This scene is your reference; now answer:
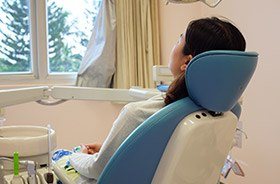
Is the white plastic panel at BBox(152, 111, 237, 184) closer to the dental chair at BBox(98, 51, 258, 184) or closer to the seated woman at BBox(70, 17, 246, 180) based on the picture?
the dental chair at BBox(98, 51, 258, 184)

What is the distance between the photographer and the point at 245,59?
2.89ft

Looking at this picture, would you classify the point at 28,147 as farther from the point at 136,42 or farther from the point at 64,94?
the point at 136,42

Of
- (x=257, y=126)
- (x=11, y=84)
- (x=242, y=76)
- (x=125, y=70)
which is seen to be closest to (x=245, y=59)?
(x=242, y=76)

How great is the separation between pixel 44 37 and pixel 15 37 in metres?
0.24

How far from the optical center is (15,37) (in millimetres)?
2707

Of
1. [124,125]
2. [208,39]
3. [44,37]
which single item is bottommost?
[124,125]

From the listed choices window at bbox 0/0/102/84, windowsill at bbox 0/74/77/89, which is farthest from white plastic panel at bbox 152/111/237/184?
window at bbox 0/0/102/84

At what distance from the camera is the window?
2.69 metres

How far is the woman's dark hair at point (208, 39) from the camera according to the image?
3.31 ft

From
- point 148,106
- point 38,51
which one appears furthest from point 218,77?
point 38,51

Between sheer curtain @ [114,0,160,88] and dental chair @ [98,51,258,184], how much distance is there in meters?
1.89

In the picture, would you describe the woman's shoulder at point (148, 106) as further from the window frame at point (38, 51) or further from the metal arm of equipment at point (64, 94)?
the window frame at point (38, 51)

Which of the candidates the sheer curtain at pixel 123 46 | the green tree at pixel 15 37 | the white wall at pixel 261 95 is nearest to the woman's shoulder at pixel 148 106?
the white wall at pixel 261 95

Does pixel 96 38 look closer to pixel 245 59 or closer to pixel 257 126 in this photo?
pixel 257 126
